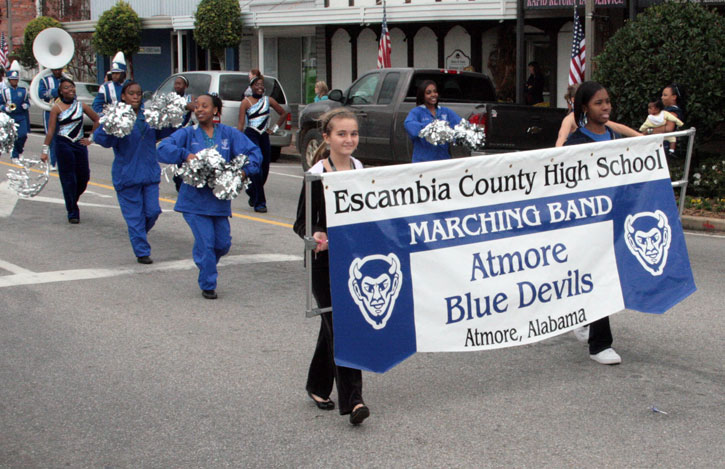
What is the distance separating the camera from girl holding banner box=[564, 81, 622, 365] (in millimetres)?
6051

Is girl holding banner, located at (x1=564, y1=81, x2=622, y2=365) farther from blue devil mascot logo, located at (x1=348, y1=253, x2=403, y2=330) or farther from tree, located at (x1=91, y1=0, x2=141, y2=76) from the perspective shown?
tree, located at (x1=91, y1=0, x2=141, y2=76)

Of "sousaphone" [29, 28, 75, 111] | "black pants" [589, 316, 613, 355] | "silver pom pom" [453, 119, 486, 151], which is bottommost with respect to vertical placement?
"black pants" [589, 316, 613, 355]

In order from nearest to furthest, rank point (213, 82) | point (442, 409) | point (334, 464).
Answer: point (334, 464)
point (442, 409)
point (213, 82)

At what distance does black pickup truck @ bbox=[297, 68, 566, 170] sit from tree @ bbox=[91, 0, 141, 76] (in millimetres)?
18192

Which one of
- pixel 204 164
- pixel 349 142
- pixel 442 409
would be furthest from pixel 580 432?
pixel 204 164

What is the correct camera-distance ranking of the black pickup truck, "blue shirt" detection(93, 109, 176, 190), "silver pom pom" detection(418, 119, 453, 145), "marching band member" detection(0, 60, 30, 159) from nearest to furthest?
"blue shirt" detection(93, 109, 176, 190) → "silver pom pom" detection(418, 119, 453, 145) → the black pickup truck → "marching band member" detection(0, 60, 30, 159)

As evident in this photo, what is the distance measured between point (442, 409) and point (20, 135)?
1515 cm

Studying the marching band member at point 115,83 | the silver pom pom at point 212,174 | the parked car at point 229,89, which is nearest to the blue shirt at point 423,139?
the silver pom pom at point 212,174

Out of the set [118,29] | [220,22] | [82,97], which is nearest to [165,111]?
[82,97]

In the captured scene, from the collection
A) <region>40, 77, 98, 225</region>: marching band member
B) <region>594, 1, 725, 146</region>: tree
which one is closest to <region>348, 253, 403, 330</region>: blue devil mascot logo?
<region>40, 77, 98, 225</region>: marching band member

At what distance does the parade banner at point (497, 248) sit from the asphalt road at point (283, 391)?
0.40 m

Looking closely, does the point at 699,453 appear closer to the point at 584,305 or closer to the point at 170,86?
the point at 584,305

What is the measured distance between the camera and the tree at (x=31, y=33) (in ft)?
124

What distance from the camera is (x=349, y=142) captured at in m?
5.08
